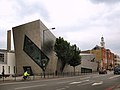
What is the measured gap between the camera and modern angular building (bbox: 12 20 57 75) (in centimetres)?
8126

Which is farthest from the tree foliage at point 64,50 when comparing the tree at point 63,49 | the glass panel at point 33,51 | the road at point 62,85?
the road at point 62,85

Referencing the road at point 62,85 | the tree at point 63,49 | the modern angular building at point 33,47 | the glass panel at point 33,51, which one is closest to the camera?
the road at point 62,85

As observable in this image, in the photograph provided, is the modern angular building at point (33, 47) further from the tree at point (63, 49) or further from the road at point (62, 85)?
the road at point (62, 85)

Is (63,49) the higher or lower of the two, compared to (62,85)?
higher

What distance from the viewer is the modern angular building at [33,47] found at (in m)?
81.3

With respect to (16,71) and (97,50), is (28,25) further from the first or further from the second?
(97,50)

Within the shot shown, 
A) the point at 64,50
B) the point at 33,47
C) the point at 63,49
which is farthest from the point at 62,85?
the point at 33,47

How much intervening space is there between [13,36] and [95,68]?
57.8m

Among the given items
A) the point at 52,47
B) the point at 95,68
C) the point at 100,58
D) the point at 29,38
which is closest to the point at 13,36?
the point at 29,38

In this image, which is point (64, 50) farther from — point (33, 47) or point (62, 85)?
point (62, 85)

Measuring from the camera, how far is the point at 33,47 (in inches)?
3263

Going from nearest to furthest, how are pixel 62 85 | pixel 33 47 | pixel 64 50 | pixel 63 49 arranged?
pixel 62 85
pixel 64 50
pixel 63 49
pixel 33 47

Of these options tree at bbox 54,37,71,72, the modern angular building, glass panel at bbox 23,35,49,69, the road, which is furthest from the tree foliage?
the road

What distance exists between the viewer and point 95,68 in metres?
136
